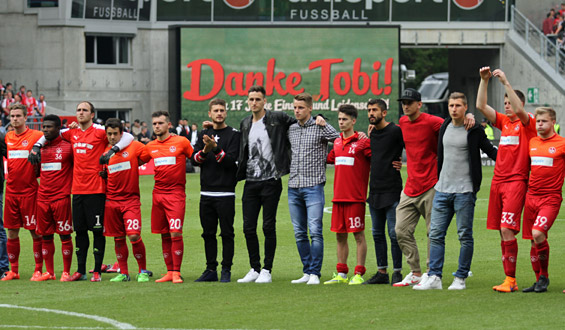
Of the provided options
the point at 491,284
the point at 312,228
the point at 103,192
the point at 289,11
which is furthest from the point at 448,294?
the point at 289,11

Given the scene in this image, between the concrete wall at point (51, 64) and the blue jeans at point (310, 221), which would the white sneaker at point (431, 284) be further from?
the concrete wall at point (51, 64)

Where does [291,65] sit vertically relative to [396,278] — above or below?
above

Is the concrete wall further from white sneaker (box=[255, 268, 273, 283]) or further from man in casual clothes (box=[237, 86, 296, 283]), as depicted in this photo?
white sneaker (box=[255, 268, 273, 283])

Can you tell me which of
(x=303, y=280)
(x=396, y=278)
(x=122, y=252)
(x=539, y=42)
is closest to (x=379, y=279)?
(x=396, y=278)

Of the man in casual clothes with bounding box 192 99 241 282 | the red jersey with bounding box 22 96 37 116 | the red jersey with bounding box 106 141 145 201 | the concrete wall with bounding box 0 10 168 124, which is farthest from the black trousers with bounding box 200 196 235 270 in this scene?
the concrete wall with bounding box 0 10 168 124

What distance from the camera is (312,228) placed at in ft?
38.8

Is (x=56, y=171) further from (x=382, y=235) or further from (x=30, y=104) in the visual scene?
(x=30, y=104)

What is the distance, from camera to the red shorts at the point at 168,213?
39.7 ft

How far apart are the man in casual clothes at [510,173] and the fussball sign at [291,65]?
32735 millimetres

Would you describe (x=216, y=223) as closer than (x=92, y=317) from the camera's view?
No

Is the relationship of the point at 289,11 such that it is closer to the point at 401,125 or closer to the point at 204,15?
the point at 204,15

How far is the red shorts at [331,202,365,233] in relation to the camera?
1177cm

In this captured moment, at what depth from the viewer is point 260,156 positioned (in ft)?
39.0

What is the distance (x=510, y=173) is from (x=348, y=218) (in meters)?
1.99
